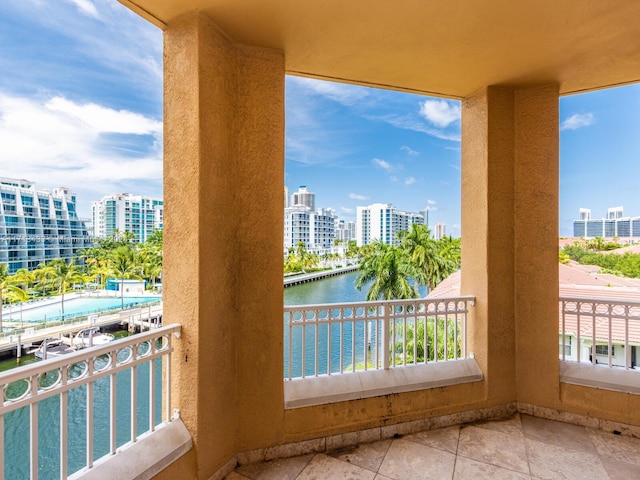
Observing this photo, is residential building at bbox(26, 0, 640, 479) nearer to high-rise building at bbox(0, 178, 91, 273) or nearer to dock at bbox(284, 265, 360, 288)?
high-rise building at bbox(0, 178, 91, 273)

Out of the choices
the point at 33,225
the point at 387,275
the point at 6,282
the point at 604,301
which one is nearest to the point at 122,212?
the point at 6,282

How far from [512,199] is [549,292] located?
2.98 ft

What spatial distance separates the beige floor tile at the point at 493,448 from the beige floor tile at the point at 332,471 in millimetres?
791

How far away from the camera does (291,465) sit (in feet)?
6.79

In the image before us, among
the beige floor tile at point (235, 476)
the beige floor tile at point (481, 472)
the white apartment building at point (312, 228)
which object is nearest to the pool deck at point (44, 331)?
the beige floor tile at point (235, 476)

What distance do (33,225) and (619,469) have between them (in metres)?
5.90

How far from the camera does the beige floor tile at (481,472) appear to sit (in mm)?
1947

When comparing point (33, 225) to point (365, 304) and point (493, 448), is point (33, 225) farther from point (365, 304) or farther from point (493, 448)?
point (493, 448)

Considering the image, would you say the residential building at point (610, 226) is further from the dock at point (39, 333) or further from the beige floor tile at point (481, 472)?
→ the dock at point (39, 333)

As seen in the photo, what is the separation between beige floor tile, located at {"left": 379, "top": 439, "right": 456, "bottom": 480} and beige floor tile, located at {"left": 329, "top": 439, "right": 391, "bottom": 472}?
4cm

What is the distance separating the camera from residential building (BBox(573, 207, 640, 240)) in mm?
4652

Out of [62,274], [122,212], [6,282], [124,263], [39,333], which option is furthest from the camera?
[124,263]

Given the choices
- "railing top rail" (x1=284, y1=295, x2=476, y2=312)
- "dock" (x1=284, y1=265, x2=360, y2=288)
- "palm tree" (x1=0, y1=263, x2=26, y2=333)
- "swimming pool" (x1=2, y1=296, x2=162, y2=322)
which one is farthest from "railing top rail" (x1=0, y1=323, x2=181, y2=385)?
"dock" (x1=284, y1=265, x2=360, y2=288)

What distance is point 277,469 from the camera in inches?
79.7
